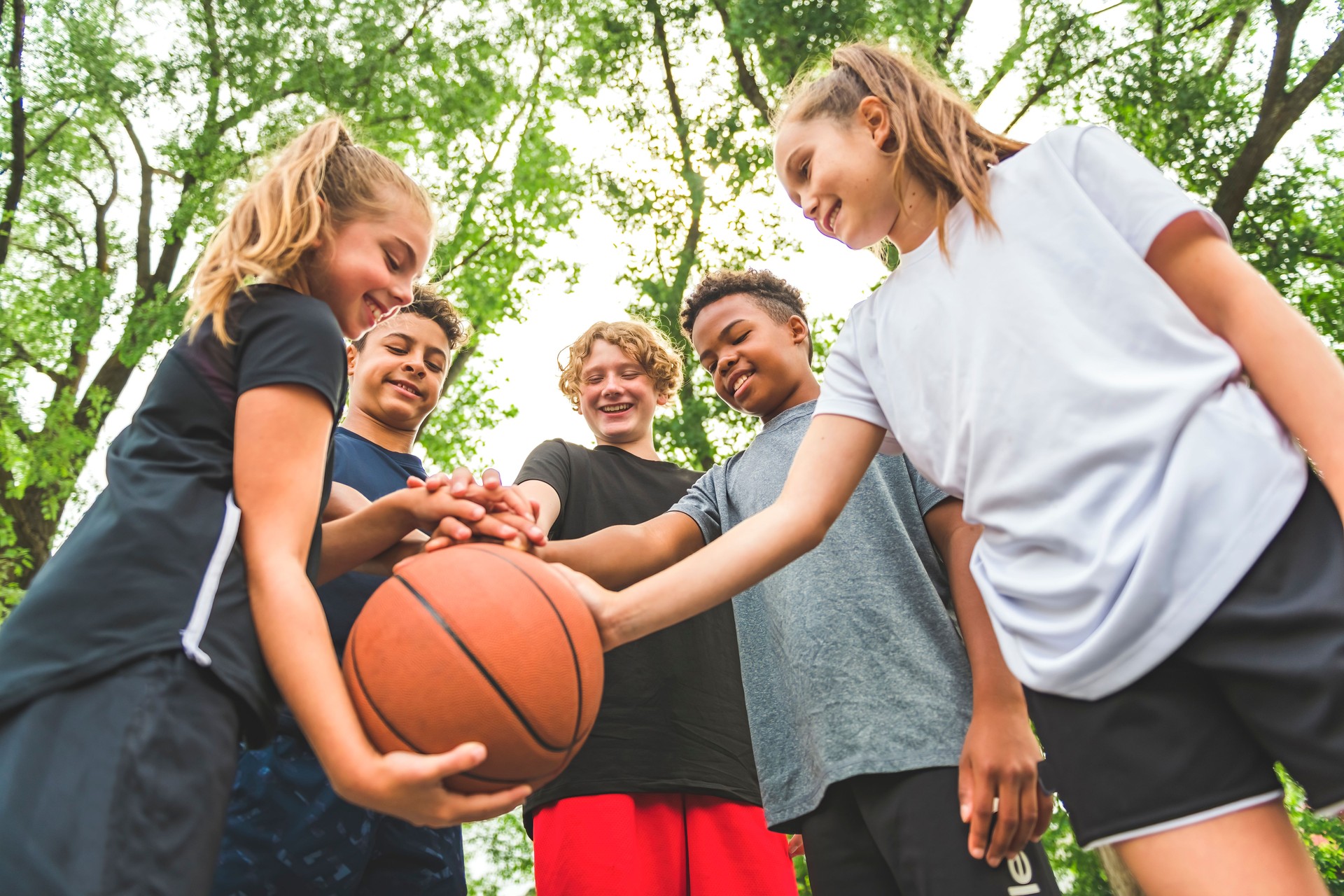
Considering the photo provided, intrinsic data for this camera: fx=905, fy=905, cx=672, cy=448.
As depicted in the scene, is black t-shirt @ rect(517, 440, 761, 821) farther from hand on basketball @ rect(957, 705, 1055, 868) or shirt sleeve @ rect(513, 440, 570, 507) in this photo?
hand on basketball @ rect(957, 705, 1055, 868)

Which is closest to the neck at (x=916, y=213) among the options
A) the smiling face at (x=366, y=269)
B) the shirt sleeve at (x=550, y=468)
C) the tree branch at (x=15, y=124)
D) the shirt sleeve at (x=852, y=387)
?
the shirt sleeve at (x=852, y=387)

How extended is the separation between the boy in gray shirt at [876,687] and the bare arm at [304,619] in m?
0.96

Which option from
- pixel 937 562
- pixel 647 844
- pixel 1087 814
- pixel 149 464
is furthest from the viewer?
pixel 647 844

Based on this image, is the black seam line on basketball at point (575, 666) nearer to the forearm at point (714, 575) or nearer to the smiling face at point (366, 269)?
the forearm at point (714, 575)

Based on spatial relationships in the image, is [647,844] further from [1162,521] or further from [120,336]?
[120,336]

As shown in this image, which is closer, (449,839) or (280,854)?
(280,854)

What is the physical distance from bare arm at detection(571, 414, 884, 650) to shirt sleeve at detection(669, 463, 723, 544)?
90cm

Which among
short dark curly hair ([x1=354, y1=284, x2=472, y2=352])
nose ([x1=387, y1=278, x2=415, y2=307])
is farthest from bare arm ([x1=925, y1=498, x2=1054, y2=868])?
short dark curly hair ([x1=354, y1=284, x2=472, y2=352])

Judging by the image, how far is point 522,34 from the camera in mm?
14328

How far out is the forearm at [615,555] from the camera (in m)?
2.92

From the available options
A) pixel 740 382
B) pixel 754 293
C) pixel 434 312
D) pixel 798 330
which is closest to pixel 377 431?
pixel 434 312

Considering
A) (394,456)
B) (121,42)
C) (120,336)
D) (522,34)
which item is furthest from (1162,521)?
(522,34)

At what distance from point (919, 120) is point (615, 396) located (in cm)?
227

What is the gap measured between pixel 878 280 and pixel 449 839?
860 centimetres
